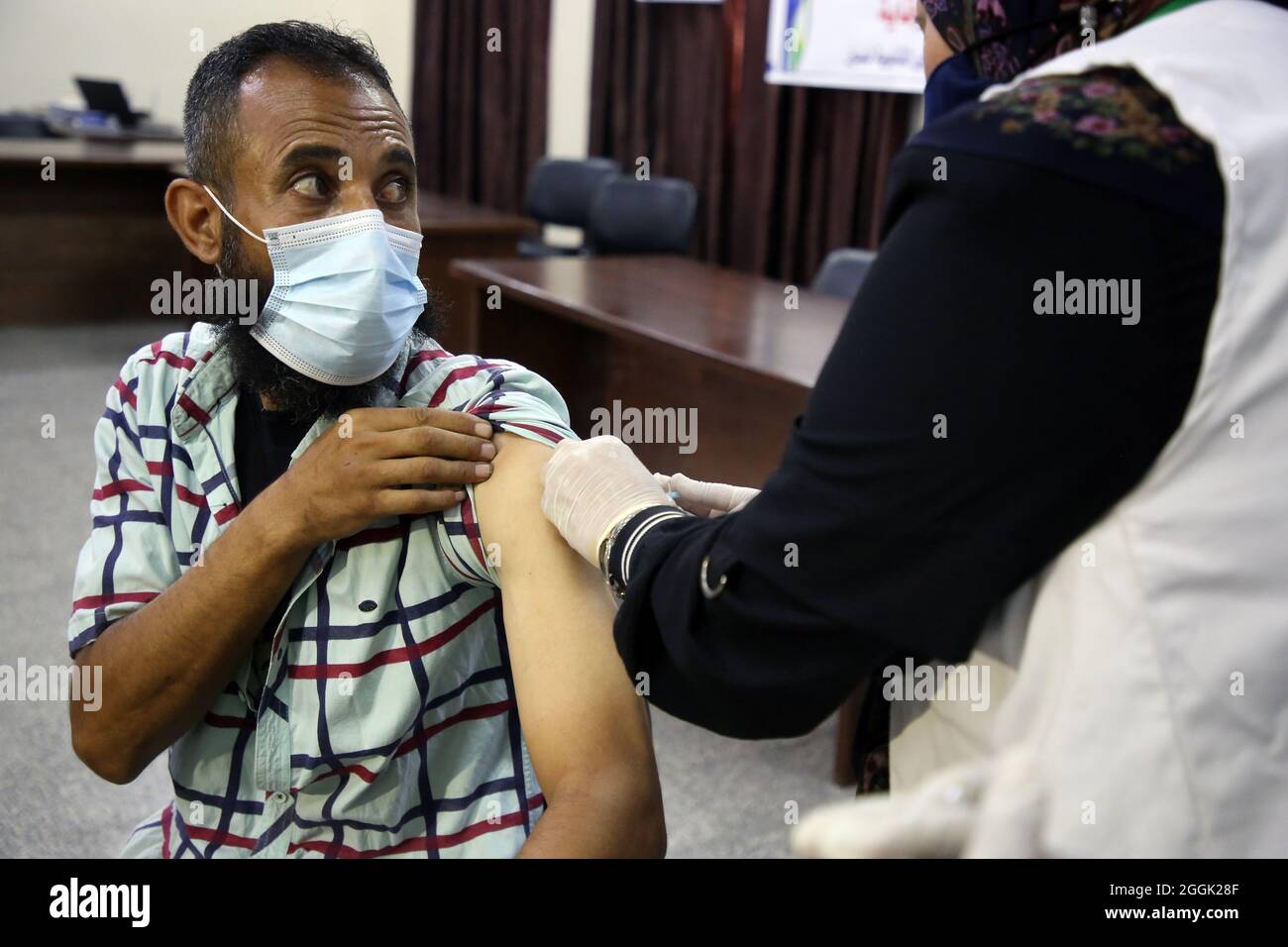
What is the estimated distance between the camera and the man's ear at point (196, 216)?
1.21m

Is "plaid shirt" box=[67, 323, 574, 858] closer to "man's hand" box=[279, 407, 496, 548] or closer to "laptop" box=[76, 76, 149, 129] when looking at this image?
"man's hand" box=[279, 407, 496, 548]

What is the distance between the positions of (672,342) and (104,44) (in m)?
6.05

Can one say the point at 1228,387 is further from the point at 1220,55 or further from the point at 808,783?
the point at 808,783

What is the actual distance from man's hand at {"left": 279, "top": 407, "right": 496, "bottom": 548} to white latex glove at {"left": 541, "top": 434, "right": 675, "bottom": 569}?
0.30 feet

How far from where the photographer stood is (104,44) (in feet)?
23.8

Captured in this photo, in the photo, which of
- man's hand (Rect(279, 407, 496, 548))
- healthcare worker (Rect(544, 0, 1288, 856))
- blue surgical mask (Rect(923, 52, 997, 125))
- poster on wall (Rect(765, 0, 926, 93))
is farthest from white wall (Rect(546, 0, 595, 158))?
healthcare worker (Rect(544, 0, 1288, 856))

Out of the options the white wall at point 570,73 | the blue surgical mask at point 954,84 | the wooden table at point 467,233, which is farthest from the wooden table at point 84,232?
the blue surgical mask at point 954,84

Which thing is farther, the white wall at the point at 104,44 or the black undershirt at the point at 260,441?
the white wall at the point at 104,44

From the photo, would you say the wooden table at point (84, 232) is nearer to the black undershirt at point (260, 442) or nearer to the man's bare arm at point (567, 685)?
the black undershirt at point (260, 442)

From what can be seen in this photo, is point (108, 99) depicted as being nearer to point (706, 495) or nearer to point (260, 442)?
point (260, 442)

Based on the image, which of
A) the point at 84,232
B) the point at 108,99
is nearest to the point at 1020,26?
the point at 84,232

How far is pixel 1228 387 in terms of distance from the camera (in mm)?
686

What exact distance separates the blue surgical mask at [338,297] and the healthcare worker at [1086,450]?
52cm

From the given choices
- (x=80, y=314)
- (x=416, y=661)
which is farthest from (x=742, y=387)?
(x=80, y=314)
